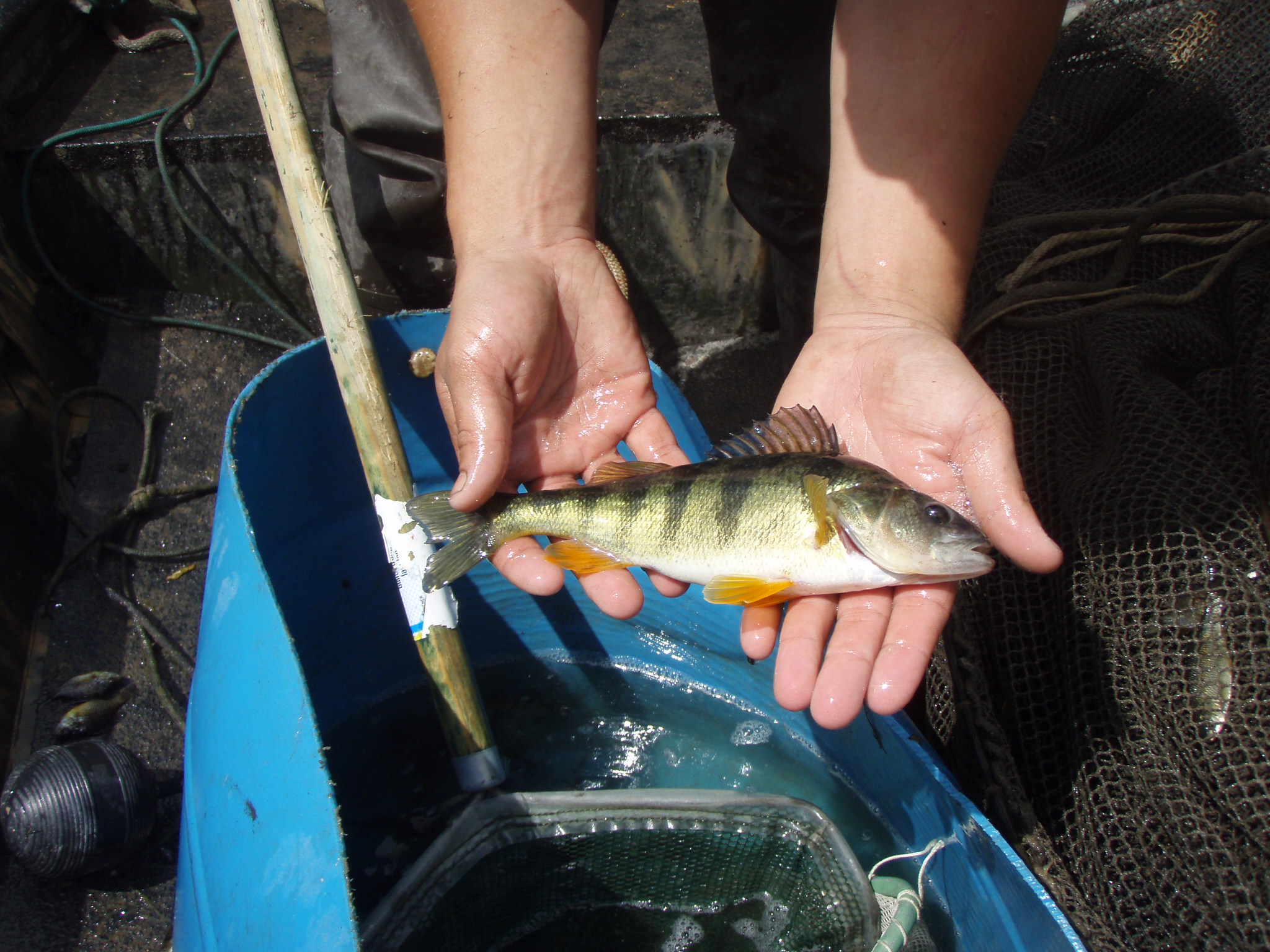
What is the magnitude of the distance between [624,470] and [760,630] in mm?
660

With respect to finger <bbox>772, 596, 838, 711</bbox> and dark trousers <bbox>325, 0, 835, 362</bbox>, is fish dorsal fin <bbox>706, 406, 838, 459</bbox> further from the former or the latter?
dark trousers <bbox>325, 0, 835, 362</bbox>

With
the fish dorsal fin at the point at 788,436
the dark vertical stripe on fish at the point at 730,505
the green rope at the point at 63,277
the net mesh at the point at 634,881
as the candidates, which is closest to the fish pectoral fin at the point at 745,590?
the dark vertical stripe on fish at the point at 730,505

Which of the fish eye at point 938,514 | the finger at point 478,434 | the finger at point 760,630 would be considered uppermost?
the finger at point 478,434

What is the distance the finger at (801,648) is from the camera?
6.93ft

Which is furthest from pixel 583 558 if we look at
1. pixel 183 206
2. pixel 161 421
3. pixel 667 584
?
pixel 183 206

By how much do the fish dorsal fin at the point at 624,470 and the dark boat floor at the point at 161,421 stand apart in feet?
4.23

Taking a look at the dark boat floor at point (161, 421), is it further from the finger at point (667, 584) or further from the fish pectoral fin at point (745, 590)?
the fish pectoral fin at point (745, 590)

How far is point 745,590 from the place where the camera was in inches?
90.5

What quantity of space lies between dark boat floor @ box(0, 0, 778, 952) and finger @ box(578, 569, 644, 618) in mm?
1383

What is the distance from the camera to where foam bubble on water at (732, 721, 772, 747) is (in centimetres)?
342

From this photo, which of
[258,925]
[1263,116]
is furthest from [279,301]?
[1263,116]

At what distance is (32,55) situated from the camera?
4.47m

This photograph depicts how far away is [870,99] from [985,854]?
7.11 ft

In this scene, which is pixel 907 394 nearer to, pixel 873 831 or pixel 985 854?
pixel 985 854
